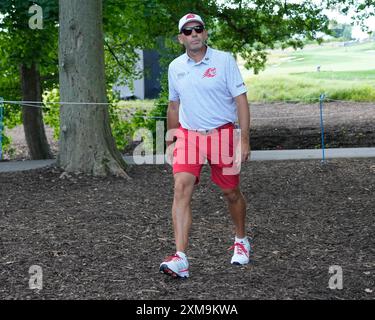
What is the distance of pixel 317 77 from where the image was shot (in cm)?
3719

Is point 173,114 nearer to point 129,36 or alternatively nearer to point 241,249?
point 241,249

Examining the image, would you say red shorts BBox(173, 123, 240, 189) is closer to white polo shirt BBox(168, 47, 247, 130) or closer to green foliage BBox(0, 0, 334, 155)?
white polo shirt BBox(168, 47, 247, 130)

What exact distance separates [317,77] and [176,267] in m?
32.4

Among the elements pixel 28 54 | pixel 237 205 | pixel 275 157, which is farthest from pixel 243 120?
pixel 28 54

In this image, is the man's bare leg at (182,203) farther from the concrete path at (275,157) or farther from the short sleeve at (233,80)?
the concrete path at (275,157)

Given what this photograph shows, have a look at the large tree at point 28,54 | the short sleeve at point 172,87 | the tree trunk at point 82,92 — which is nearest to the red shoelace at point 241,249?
the short sleeve at point 172,87

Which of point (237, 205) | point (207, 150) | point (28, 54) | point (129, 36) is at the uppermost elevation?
point (129, 36)

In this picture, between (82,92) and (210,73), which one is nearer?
(210,73)

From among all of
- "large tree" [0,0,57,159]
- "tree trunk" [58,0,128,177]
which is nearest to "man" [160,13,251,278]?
"tree trunk" [58,0,128,177]

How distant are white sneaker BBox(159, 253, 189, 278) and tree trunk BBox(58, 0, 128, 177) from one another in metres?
5.39

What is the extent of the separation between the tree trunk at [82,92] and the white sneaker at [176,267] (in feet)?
17.7

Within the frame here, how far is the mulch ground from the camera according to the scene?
18.4 ft
